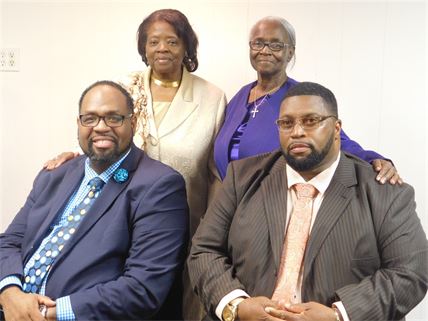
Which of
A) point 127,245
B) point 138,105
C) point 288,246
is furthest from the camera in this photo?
point 138,105

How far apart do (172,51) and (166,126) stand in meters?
0.39

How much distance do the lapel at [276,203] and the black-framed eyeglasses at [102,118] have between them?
0.66 metres

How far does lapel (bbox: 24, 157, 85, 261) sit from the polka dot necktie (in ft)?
0.19

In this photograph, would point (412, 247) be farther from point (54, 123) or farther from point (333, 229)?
point (54, 123)

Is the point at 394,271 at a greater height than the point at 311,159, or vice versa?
the point at 311,159

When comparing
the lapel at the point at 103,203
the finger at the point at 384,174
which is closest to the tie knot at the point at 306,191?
the finger at the point at 384,174

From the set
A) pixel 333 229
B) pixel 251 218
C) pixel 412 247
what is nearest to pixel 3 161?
pixel 251 218

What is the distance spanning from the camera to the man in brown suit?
1590 mm

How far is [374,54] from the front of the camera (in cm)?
280

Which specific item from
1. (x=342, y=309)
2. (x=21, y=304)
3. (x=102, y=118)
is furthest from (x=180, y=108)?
(x=342, y=309)

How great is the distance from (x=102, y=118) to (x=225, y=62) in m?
1.26

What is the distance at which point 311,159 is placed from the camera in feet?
5.67

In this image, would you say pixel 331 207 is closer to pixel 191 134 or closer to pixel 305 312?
pixel 305 312

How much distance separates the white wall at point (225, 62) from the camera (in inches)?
110
